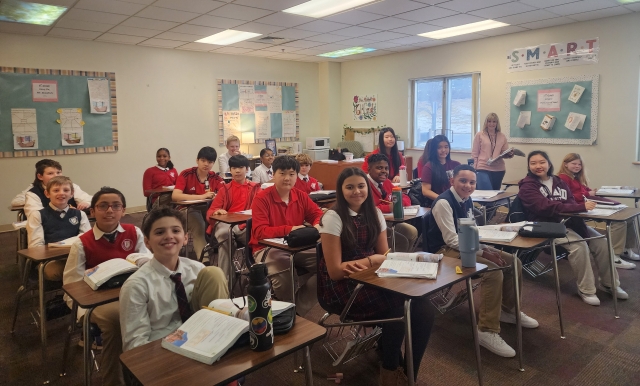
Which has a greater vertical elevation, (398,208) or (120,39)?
(120,39)

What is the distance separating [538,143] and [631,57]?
1569 millimetres

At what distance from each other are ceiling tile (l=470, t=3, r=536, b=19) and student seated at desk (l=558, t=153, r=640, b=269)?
221cm

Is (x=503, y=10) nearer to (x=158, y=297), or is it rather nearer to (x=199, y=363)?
(x=158, y=297)

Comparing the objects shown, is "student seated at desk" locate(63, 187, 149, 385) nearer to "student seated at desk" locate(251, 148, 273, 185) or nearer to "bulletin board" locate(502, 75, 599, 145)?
"student seated at desk" locate(251, 148, 273, 185)

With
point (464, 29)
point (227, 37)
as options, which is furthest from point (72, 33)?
point (464, 29)

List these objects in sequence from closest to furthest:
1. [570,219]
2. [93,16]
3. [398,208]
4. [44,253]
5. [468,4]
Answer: [44,253] → [398,208] → [570,219] → [468,4] → [93,16]

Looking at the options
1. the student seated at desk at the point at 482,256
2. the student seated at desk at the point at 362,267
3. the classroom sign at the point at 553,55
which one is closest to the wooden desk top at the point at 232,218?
the student seated at desk at the point at 362,267

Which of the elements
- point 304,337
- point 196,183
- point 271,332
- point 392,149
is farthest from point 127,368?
point 392,149

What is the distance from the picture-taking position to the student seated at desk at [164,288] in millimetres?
1677

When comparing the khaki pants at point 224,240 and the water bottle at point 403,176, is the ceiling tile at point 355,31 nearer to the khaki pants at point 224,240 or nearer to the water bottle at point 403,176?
the water bottle at point 403,176

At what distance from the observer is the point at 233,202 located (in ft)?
13.4

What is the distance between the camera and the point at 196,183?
4.73 m

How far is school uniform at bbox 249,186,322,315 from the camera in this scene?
2.92 m

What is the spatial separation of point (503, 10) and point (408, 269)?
4.63 meters
